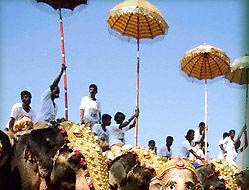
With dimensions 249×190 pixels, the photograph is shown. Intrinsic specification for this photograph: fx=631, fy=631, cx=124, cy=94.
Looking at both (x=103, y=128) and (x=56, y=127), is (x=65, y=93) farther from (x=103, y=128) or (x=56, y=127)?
(x=56, y=127)

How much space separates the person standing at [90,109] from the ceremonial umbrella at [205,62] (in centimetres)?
308

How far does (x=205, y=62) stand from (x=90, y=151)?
22.9 feet

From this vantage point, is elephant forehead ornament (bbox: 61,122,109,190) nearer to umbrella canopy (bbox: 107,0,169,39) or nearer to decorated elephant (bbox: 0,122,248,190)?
decorated elephant (bbox: 0,122,248,190)

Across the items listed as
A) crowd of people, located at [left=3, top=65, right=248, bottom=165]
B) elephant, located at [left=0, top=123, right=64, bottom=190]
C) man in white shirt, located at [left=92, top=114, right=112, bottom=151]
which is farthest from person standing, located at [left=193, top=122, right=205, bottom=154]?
elephant, located at [left=0, top=123, right=64, bottom=190]

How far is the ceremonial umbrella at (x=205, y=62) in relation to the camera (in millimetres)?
11156

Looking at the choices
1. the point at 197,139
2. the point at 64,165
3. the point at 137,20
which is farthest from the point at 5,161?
the point at 197,139

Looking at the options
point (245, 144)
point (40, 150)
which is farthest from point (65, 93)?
point (245, 144)

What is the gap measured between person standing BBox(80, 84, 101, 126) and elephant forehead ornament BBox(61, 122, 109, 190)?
10.4ft

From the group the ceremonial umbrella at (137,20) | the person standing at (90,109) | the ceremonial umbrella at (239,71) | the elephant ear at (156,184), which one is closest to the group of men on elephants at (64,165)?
the elephant ear at (156,184)

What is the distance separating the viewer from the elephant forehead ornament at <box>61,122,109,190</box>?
4465mm

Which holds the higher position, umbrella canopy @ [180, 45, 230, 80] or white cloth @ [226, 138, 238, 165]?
umbrella canopy @ [180, 45, 230, 80]

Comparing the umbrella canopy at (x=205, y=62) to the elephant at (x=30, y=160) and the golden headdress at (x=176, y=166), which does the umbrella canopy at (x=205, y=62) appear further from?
the elephant at (x=30, y=160)

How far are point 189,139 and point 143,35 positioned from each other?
7.56ft

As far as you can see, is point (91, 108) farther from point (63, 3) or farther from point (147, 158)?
point (147, 158)
